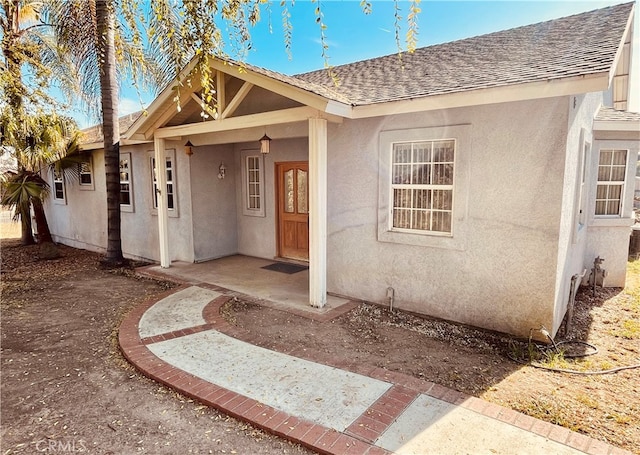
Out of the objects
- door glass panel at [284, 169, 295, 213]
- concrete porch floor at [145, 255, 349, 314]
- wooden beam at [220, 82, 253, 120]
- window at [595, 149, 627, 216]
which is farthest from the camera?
door glass panel at [284, 169, 295, 213]

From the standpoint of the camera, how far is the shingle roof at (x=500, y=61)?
4871 millimetres

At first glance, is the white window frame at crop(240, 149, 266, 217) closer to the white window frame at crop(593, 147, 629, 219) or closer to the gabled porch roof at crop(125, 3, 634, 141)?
the gabled porch roof at crop(125, 3, 634, 141)

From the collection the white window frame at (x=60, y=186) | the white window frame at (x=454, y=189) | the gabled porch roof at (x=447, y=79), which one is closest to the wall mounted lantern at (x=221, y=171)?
the gabled porch roof at (x=447, y=79)

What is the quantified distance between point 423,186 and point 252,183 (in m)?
5.76

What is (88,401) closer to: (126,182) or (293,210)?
(293,210)

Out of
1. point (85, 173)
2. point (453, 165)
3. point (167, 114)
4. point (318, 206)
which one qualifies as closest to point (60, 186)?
point (85, 173)

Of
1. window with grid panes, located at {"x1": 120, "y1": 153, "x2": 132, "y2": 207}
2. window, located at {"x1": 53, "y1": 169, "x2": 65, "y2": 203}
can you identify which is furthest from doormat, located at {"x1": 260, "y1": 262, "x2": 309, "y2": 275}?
window, located at {"x1": 53, "y1": 169, "x2": 65, "y2": 203}

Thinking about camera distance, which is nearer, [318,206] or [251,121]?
[318,206]

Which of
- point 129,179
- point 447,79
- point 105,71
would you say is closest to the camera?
point 447,79

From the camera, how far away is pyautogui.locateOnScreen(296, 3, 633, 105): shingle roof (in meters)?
4.87

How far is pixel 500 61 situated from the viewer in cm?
621

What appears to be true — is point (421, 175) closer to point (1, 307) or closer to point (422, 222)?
point (422, 222)

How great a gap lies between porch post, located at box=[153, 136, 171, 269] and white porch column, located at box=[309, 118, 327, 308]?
4877 mm

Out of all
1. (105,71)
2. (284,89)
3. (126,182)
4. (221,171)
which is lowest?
(126,182)
